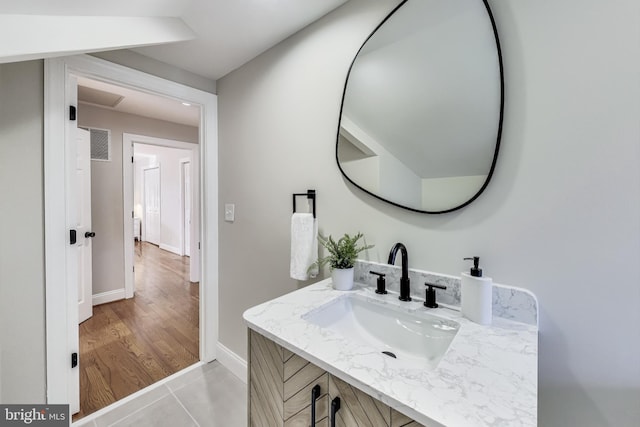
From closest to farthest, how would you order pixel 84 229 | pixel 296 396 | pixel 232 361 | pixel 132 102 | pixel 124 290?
pixel 296 396, pixel 232 361, pixel 84 229, pixel 132 102, pixel 124 290

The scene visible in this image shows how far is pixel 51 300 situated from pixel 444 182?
2.06 m

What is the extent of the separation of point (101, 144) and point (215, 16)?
2.70 meters

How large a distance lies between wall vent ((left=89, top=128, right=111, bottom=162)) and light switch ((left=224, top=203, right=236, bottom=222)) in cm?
221

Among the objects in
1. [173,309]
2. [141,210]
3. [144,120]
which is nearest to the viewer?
[173,309]

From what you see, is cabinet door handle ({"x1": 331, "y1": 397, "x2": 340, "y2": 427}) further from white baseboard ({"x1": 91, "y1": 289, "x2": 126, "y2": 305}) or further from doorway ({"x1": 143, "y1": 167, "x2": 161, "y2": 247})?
doorway ({"x1": 143, "y1": 167, "x2": 161, "y2": 247})

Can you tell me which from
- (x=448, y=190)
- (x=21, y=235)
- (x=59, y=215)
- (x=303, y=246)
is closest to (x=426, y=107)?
(x=448, y=190)

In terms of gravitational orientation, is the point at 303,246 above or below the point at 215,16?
below

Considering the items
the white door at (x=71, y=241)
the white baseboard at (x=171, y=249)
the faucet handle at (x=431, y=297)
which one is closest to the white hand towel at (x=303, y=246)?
the faucet handle at (x=431, y=297)

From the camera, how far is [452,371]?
2.05ft

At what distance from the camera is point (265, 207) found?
5.73 ft

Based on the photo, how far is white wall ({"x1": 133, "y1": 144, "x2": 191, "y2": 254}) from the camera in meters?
5.64

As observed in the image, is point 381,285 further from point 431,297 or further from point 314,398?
point 314,398

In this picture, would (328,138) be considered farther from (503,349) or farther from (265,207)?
(503,349)

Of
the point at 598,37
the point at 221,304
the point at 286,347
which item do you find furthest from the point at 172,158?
the point at 598,37
